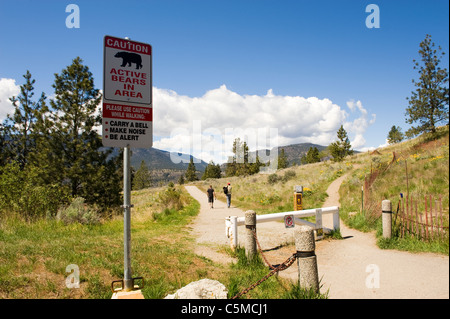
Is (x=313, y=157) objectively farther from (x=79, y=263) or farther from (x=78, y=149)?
(x=79, y=263)

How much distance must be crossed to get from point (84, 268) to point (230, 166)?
3433 inches

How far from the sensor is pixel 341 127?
57688 millimetres

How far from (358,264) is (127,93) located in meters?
5.17

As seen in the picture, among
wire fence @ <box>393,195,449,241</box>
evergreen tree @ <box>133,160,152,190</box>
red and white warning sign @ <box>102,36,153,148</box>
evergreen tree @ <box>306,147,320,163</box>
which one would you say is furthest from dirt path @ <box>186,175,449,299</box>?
evergreen tree @ <box>133,160,152,190</box>

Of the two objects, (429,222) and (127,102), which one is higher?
(127,102)

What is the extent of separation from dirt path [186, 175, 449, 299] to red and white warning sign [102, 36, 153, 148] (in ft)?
9.75

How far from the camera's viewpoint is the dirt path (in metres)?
1.67

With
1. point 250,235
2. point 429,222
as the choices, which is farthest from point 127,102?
point 429,222

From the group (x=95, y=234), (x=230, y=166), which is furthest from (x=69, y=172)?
(x=230, y=166)

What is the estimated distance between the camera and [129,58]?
11.3ft

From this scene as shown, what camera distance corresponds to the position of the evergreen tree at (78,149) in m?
18.7

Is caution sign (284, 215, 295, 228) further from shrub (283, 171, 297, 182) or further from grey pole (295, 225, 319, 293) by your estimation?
shrub (283, 171, 297, 182)

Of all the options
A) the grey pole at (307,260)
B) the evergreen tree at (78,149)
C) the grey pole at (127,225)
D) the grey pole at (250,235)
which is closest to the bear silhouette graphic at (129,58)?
the grey pole at (127,225)

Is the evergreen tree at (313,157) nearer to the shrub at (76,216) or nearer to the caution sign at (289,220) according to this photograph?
the shrub at (76,216)
